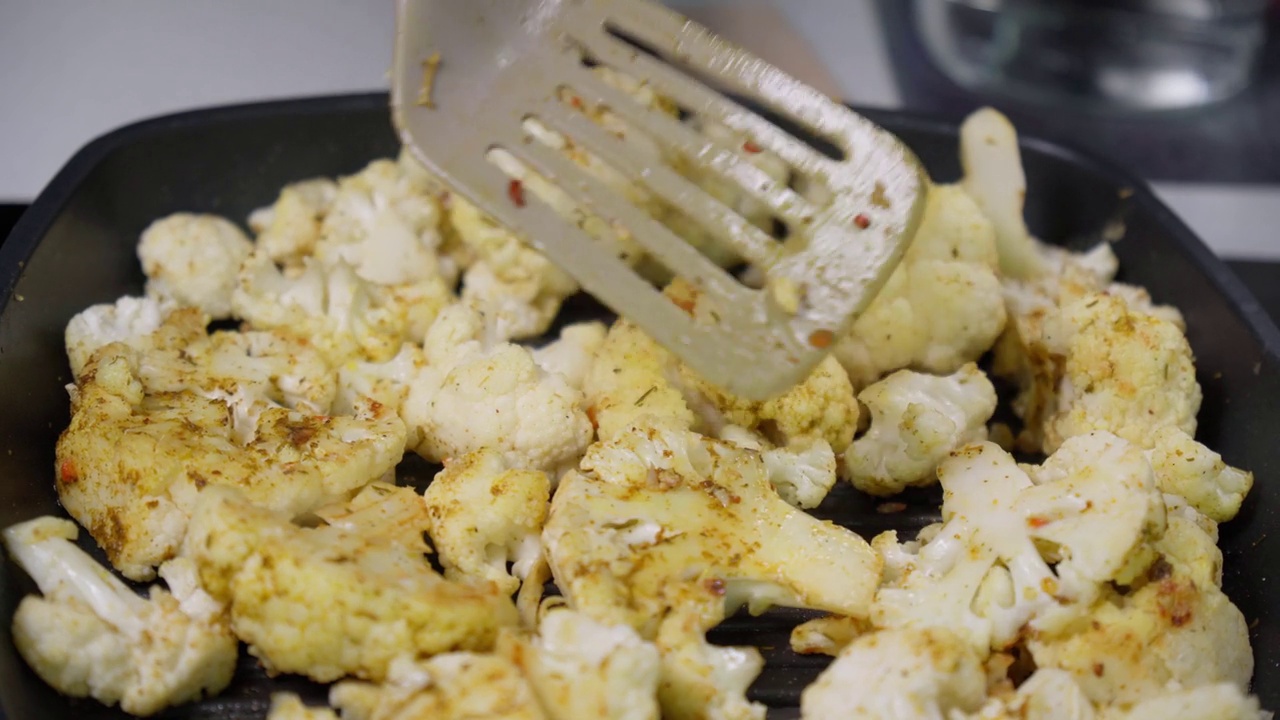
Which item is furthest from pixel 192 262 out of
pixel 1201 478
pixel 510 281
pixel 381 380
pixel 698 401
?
pixel 1201 478

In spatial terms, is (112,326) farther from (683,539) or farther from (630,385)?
(683,539)

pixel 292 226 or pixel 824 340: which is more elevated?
pixel 824 340

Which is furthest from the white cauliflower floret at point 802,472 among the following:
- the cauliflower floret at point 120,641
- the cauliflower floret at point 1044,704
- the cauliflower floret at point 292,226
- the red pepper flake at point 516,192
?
the cauliflower floret at point 292,226

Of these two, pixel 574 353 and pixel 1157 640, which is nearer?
pixel 1157 640

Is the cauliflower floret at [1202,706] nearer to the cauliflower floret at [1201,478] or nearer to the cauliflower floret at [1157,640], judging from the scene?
the cauliflower floret at [1157,640]

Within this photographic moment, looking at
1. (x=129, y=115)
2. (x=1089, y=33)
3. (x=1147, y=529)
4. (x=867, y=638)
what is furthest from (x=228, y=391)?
(x=1089, y=33)

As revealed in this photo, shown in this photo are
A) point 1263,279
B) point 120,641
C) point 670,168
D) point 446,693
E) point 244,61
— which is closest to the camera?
point 446,693

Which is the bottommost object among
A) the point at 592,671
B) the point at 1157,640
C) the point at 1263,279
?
the point at 1263,279

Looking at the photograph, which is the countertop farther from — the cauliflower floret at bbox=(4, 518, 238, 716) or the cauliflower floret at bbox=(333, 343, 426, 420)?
the cauliflower floret at bbox=(4, 518, 238, 716)
